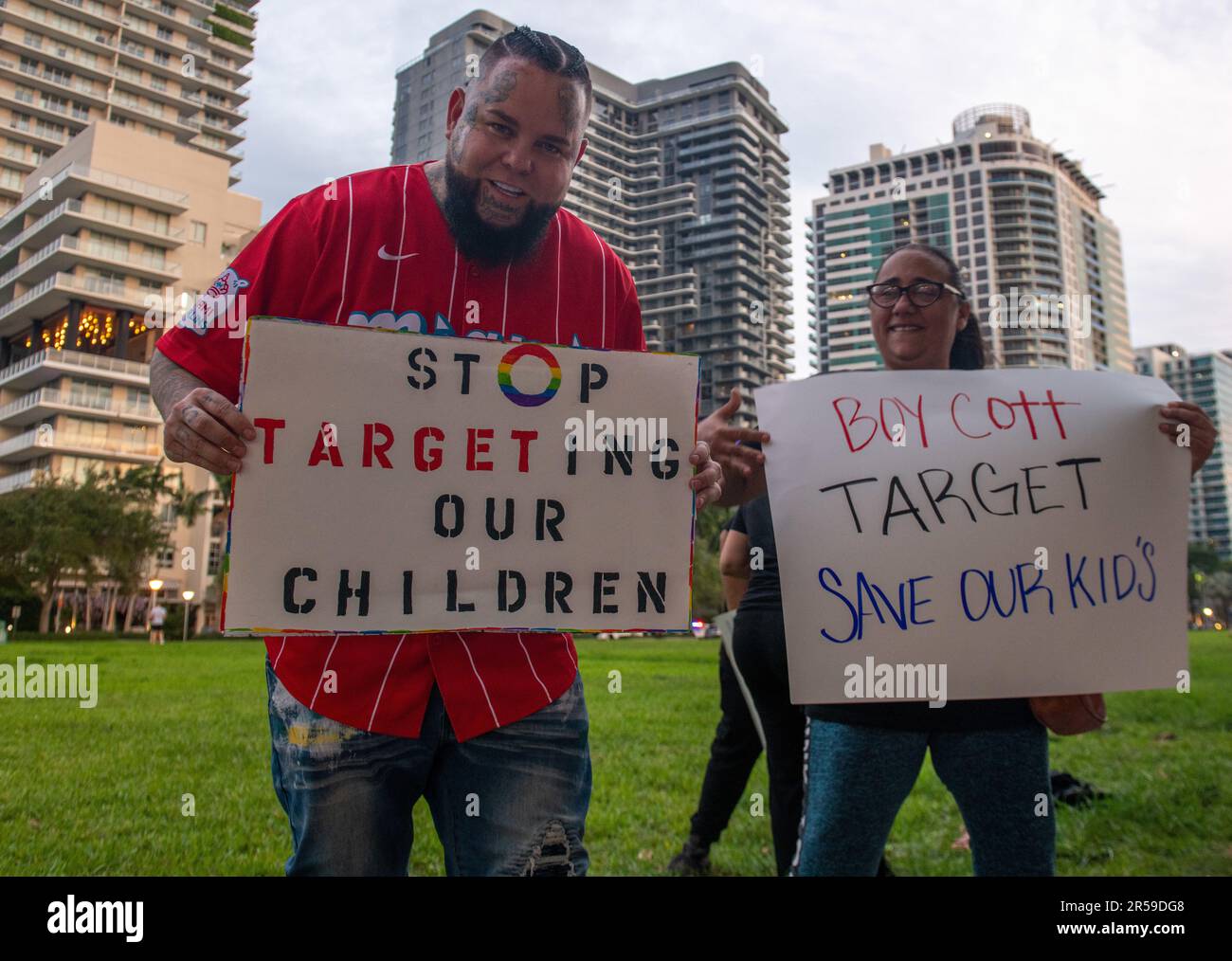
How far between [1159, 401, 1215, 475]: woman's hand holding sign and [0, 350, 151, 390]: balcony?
642 cm

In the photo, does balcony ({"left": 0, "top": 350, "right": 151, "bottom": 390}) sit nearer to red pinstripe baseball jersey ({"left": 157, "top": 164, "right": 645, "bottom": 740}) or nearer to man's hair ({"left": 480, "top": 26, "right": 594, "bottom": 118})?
red pinstripe baseball jersey ({"left": 157, "top": 164, "right": 645, "bottom": 740})

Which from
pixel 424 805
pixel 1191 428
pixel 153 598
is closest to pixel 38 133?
pixel 424 805

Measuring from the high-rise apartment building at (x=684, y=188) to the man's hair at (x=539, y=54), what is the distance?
0.59ft

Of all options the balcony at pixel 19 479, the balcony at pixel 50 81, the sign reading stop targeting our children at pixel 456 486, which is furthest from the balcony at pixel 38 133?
the sign reading stop targeting our children at pixel 456 486

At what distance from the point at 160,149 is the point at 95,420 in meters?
5.43

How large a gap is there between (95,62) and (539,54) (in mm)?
12670

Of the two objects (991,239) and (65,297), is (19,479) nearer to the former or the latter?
(65,297)

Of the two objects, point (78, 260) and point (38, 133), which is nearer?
point (78, 260)

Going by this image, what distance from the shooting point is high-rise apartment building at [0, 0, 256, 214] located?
17.6 ft

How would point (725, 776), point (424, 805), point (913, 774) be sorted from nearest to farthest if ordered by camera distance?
point (913, 774) < point (725, 776) < point (424, 805)

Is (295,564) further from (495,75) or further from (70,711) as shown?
(70,711)

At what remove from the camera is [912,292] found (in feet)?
7.02

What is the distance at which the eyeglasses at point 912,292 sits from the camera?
2137mm
